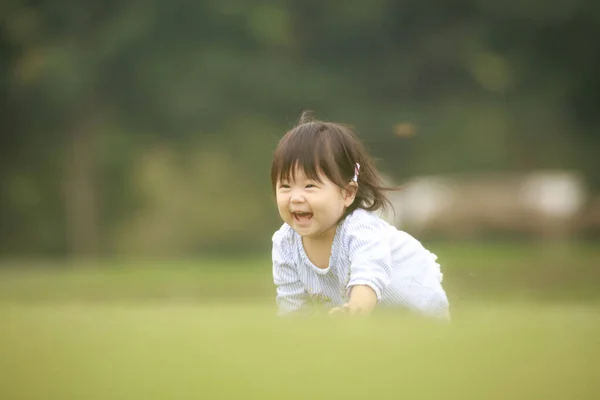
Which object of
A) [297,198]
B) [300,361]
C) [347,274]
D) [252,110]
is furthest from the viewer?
[252,110]

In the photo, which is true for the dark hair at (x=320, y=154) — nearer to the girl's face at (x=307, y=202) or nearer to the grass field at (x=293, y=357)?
the girl's face at (x=307, y=202)

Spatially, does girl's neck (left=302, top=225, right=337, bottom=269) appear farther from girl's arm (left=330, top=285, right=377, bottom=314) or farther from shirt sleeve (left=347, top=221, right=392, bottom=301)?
girl's arm (left=330, top=285, right=377, bottom=314)

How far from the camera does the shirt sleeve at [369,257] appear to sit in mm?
3248

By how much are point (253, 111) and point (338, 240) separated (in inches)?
410

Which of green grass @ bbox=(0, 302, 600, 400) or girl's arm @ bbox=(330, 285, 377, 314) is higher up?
girl's arm @ bbox=(330, 285, 377, 314)

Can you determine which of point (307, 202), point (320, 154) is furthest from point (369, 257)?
point (320, 154)

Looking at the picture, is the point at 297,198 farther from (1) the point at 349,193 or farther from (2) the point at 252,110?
(2) the point at 252,110

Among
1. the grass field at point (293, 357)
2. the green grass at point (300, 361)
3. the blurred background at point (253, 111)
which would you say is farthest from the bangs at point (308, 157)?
the blurred background at point (253, 111)

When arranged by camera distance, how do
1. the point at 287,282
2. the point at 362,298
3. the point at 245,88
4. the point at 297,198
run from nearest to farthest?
the point at 362,298
the point at 297,198
the point at 287,282
the point at 245,88

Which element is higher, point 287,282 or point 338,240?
point 338,240

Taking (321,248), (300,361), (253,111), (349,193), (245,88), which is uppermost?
(245,88)

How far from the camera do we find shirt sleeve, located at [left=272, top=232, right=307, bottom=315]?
3607 mm

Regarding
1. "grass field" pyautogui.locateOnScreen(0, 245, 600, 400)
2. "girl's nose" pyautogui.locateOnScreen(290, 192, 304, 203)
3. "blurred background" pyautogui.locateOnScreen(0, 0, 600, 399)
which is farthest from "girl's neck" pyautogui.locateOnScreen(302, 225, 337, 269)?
"blurred background" pyautogui.locateOnScreen(0, 0, 600, 399)

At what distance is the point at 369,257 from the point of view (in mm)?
3303
